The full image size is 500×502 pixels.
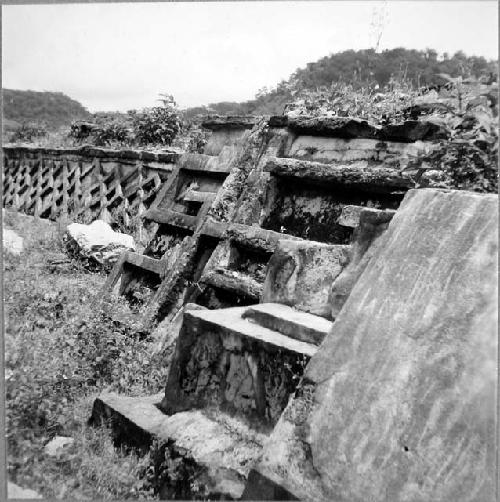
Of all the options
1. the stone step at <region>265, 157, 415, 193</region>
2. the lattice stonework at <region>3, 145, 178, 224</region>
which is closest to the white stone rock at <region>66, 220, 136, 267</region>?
the lattice stonework at <region>3, 145, 178, 224</region>

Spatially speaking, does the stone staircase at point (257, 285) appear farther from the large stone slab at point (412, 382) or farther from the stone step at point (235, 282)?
the large stone slab at point (412, 382)

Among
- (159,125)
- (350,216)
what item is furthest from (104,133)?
(350,216)

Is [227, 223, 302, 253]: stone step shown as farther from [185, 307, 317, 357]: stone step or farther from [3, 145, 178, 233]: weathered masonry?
[3, 145, 178, 233]: weathered masonry

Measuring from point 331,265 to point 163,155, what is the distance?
15.0 ft

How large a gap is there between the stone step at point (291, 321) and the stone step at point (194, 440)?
21.6 inches

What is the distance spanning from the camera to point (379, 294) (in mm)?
2455

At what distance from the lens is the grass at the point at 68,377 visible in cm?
266

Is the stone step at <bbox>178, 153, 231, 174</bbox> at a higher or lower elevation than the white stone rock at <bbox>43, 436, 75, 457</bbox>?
higher

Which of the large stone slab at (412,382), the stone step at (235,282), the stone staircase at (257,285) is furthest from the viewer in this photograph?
the stone step at (235,282)

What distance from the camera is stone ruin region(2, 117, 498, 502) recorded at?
215 cm

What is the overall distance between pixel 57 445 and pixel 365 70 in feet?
15.7

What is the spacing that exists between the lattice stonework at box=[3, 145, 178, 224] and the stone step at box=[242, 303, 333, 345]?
14.6ft

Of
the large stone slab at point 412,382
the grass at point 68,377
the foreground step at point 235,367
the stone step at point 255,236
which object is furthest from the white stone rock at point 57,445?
the stone step at point 255,236

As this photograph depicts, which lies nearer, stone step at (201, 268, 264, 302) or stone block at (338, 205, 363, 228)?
stone block at (338, 205, 363, 228)
